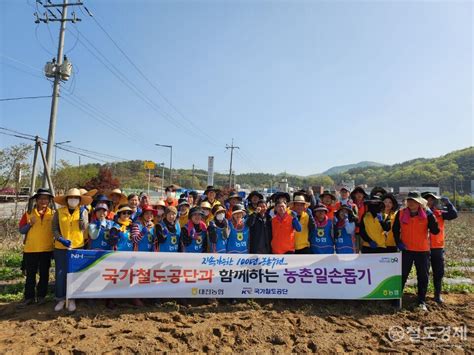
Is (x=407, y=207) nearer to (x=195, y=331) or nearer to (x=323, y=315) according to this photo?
(x=323, y=315)

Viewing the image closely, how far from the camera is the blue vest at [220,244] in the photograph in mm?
5121

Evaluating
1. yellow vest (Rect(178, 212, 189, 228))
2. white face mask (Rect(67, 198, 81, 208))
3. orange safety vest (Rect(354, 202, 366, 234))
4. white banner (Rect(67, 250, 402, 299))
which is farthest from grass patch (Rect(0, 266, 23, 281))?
orange safety vest (Rect(354, 202, 366, 234))

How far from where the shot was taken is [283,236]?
515 centimetres

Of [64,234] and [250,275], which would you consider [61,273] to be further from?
[250,275]

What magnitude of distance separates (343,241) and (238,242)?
186 cm

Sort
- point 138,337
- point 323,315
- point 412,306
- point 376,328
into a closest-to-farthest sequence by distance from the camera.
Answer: point 138,337, point 376,328, point 323,315, point 412,306

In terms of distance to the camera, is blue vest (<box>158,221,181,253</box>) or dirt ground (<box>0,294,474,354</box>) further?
blue vest (<box>158,221,181,253</box>)

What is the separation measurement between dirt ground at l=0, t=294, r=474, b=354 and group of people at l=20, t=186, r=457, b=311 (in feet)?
1.41

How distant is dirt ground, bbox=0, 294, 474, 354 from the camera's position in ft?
12.3

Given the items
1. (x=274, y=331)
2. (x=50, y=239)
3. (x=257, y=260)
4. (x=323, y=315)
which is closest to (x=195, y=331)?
(x=274, y=331)

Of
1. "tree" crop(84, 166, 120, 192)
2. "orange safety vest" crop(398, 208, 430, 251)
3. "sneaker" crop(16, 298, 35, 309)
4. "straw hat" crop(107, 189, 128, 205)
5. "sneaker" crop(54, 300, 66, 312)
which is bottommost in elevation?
"sneaker" crop(16, 298, 35, 309)

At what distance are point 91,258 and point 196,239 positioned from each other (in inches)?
65.6

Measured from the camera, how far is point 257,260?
4.86 meters

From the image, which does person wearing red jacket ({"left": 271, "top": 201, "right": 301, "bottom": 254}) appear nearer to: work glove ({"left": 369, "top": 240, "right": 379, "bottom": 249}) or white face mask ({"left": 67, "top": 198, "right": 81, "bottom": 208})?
work glove ({"left": 369, "top": 240, "right": 379, "bottom": 249})
